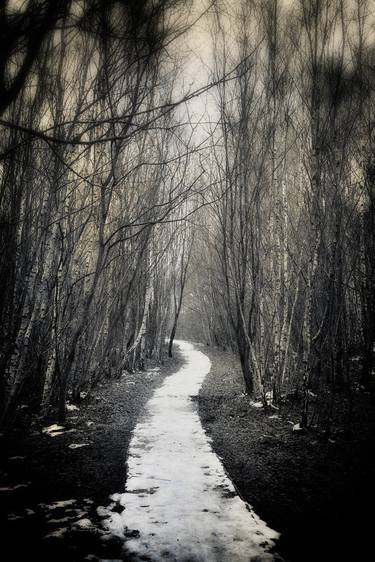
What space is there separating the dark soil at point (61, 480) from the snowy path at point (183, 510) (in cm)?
20

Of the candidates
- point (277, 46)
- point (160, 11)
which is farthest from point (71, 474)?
point (277, 46)

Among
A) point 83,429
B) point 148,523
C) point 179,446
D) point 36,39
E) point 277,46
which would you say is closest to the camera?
point 36,39

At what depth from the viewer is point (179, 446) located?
459 cm

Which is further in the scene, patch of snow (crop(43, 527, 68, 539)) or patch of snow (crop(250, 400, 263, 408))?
patch of snow (crop(250, 400, 263, 408))

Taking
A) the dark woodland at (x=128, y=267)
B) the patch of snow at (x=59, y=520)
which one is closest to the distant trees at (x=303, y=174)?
the dark woodland at (x=128, y=267)

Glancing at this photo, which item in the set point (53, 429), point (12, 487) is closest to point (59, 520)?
point (12, 487)

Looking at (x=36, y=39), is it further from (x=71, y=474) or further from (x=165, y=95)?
(x=165, y=95)

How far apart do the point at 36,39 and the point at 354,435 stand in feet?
18.3

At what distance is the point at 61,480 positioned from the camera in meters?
3.29

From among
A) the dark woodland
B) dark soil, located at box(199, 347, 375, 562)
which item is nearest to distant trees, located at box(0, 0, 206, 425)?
the dark woodland

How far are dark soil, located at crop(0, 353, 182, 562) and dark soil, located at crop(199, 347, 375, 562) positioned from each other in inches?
50.9

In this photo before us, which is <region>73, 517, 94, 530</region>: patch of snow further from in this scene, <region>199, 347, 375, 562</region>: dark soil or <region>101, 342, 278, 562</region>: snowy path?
<region>199, 347, 375, 562</region>: dark soil

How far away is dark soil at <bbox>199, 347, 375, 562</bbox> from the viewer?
94.4 inches

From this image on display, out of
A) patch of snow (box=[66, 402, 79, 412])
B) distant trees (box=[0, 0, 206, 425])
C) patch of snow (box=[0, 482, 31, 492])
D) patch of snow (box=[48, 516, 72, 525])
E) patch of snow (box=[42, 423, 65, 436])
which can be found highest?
distant trees (box=[0, 0, 206, 425])
